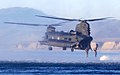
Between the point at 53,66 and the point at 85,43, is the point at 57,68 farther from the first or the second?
the point at 85,43

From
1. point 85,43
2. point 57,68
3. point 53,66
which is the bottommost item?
point 85,43

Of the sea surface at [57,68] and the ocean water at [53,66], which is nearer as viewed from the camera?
the ocean water at [53,66]

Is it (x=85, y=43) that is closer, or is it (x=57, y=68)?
(x=57, y=68)

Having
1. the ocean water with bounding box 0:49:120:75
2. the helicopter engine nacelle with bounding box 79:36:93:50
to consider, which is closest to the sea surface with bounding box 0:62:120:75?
the ocean water with bounding box 0:49:120:75

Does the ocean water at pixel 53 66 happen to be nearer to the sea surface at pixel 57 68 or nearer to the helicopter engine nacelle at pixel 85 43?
the sea surface at pixel 57 68

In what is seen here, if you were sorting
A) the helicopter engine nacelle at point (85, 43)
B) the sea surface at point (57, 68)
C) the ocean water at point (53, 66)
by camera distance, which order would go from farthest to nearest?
the helicopter engine nacelle at point (85, 43) < the sea surface at point (57, 68) < the ocean water at point (53, 66)

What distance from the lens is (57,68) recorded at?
13138 centimetres

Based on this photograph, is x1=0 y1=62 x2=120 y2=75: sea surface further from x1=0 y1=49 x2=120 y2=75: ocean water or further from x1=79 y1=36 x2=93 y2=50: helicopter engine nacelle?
x1=79 y1=36 x2=93 y2=50: helicopter engine nacelle

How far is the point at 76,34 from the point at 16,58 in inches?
522

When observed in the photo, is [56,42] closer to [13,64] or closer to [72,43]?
[72,43]

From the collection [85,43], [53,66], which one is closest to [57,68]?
[53,66]

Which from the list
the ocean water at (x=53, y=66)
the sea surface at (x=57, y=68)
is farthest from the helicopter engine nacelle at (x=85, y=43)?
the sea surface at (x=57, y=68)

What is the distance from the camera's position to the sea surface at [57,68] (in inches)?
4705

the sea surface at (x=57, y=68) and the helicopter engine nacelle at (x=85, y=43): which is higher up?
the sea surface at (x=57, y=68)
